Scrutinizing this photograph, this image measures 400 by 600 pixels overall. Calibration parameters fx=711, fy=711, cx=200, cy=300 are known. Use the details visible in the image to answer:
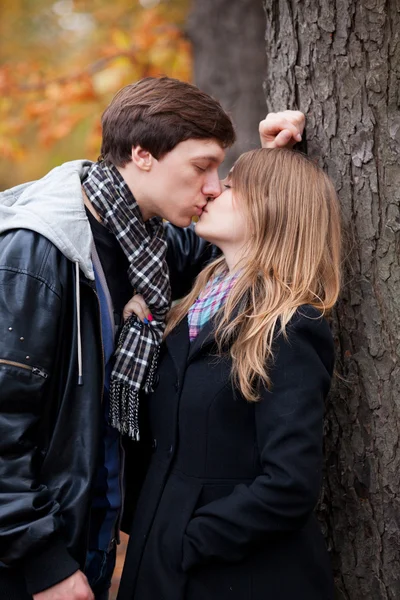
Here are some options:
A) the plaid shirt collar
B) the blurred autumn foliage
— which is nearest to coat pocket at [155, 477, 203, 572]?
the plaid shirt collar

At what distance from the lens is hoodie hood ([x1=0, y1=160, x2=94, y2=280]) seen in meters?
2.43

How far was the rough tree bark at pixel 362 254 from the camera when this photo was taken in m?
2.80

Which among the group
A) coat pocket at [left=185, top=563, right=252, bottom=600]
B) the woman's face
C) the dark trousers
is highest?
the woman's face

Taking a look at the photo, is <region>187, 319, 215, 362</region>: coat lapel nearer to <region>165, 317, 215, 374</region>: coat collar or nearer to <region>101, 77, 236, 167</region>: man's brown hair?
<region>165, 317, 215, 374</region>: coat collar

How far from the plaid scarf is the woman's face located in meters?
0.24

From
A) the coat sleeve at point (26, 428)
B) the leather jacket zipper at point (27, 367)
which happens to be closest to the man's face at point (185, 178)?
the coat sleeve at point (26, 428)

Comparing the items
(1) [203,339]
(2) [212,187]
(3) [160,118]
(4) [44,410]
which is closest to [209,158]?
(2) [212,187]

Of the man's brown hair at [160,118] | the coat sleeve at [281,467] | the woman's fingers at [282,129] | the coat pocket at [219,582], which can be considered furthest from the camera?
the woman's fingers at [282,129]

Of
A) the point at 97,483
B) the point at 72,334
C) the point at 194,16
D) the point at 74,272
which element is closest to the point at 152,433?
the point at 97,483

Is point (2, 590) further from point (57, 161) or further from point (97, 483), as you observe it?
point (57, 161)

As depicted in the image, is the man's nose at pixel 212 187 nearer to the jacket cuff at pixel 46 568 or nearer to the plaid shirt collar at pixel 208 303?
the plaid shirt collar at pixel 208 303

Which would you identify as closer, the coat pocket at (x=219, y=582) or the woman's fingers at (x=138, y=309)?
the coat pocket at (x=219, y=582)

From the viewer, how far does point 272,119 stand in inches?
115

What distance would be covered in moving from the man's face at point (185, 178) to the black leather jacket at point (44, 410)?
57 centimetres
